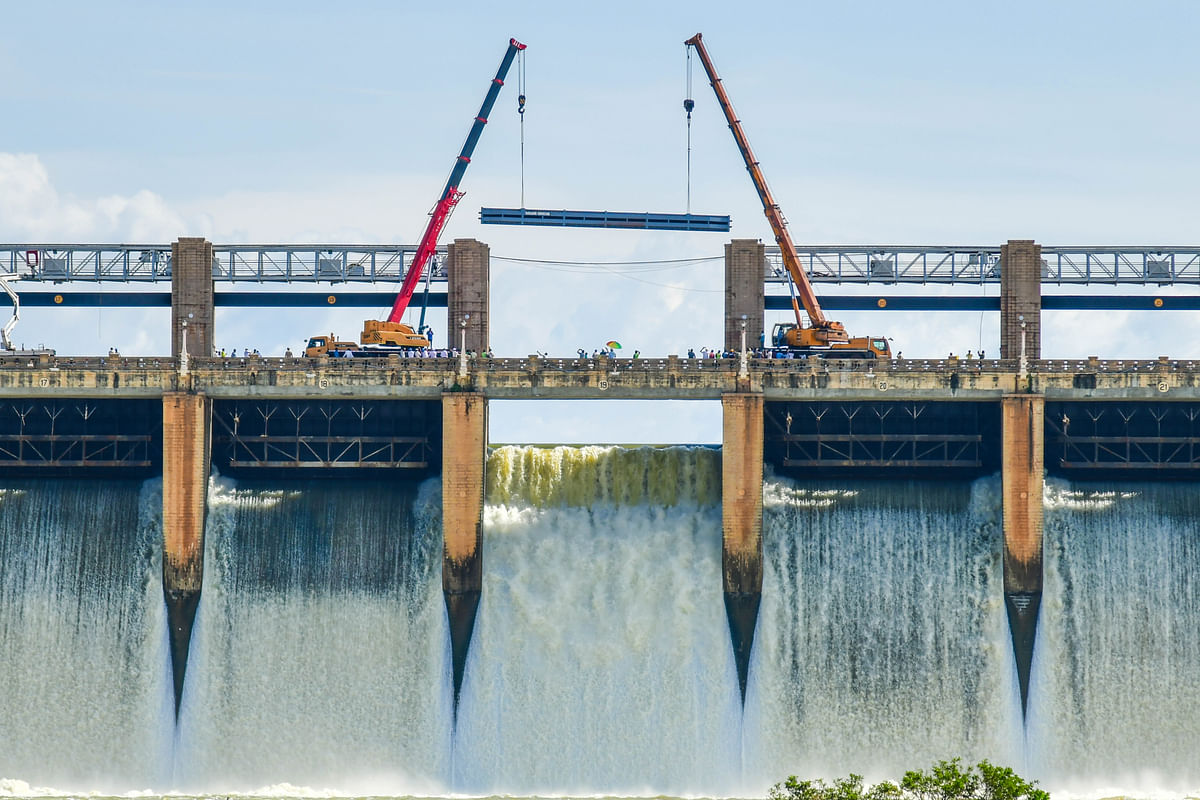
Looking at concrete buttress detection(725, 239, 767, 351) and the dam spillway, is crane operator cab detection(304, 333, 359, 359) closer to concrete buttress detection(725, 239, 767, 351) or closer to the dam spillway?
the dam spillway

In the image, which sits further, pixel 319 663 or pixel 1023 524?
pixel 319 663

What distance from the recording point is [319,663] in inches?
3305

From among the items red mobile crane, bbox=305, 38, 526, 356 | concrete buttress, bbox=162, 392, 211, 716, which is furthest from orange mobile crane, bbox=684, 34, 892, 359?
concrete buttress, bbox=162, 392, 211, 716

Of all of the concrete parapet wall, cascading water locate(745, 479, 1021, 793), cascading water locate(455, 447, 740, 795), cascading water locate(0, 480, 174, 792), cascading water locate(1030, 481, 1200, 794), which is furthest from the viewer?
the concrete parapet wall

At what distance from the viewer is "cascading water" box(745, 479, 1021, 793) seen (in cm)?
8319

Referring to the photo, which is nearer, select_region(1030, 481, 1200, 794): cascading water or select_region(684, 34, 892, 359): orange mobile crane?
select_region(1030, 481, 1200, 794): cascading water

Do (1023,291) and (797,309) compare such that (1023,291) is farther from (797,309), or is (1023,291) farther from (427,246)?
(427,246)

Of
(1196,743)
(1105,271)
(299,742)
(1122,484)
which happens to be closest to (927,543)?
(1122,484)

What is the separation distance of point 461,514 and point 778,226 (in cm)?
3278

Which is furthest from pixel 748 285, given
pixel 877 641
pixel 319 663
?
pixel 319 663

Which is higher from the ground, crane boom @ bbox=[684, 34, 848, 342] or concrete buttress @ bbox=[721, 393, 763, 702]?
crane boom @ bbox=[684, 34, 848, 342]

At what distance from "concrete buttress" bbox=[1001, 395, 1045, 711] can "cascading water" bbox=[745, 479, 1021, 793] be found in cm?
86

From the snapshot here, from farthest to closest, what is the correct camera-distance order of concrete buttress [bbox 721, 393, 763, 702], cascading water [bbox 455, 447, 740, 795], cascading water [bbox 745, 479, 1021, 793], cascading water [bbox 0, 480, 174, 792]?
cascading water [bbox 0, 480, 174, 792] → cascading water [bbox 455, 447, 740, 795] → cascading water [bbox 745, 479, 1021, 793] → concrete buttress [bbox 721, 393, 763, 702]

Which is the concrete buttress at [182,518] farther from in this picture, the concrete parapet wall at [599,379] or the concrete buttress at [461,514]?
the concrete buttress at [461,514]
